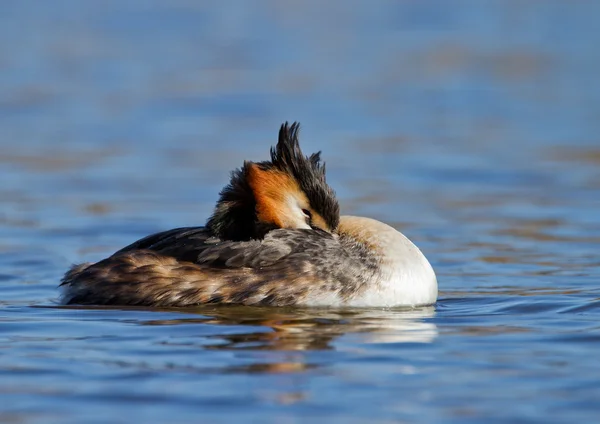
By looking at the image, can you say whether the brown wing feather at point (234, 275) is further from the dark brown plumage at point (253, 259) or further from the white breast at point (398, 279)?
the white breast at point (398, 279)

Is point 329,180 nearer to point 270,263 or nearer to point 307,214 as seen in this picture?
point 307,214

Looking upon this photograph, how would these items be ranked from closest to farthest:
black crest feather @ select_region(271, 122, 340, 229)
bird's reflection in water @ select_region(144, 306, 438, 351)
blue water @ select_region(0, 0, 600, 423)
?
blue water @ select_region(0, 0, 600, 423) → bird's reflection in water @ select_region(144, 306, 438, 351) → black crest feather @ select_region(271, 122, 340, 229)

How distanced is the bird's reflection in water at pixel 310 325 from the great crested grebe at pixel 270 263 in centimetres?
13

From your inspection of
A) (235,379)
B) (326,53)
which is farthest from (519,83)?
(235,379)

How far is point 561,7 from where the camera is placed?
29.3 metres

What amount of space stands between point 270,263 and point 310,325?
2.74ft

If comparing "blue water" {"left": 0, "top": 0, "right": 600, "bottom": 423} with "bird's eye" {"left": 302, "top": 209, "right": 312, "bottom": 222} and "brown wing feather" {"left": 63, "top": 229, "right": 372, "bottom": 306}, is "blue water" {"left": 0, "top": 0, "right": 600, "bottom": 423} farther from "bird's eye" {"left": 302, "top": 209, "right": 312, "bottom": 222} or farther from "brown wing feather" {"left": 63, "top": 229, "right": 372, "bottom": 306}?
"bird's eye" {"left": 302, "top": 209, "right": 312, "bottom": 222}

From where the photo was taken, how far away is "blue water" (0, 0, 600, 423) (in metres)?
7.01

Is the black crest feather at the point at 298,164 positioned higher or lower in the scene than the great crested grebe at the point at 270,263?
higher

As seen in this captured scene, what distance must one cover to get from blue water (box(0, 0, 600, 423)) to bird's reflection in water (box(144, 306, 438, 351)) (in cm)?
3

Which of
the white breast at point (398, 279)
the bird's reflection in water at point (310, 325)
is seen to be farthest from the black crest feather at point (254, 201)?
the bird's reflection in water at point (310, 325)

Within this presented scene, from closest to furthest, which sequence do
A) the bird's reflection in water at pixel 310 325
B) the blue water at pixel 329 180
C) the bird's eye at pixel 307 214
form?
1. the blue water at pixel 329 180
2. the bird's reflection in water at pixel 310 325
3. the bird's eye at pixel 307 214

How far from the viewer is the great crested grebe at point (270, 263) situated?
929 cm

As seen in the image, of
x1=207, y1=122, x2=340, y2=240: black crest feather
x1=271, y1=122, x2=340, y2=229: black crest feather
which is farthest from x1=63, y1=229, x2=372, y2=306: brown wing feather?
x1=271, y1=122, x2=340, y2=229: black crest feather
